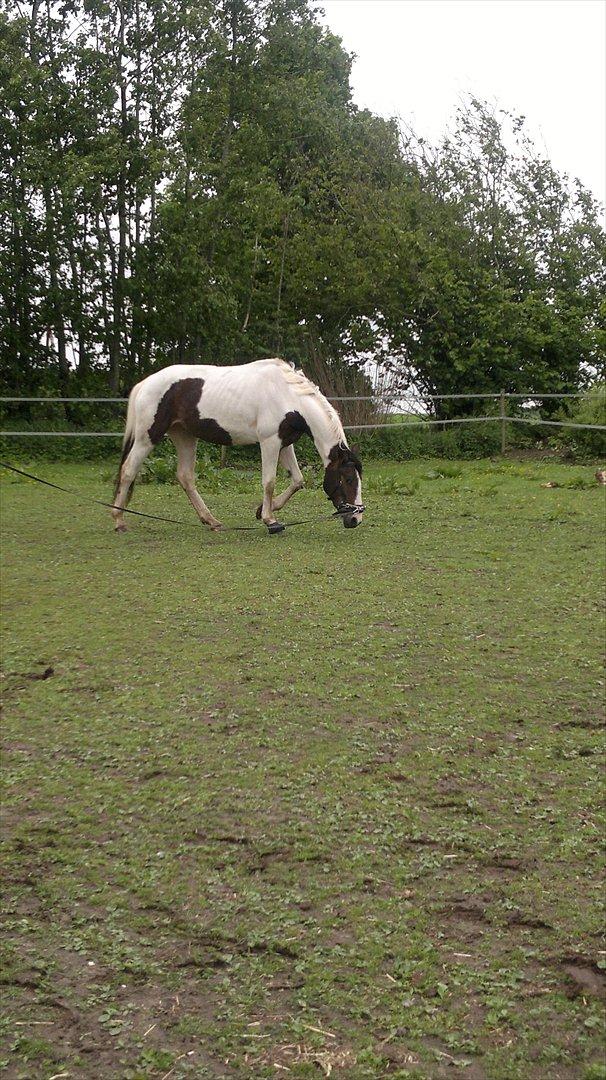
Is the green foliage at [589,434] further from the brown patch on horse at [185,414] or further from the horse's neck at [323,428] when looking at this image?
the brown patch on horse at [185,414]

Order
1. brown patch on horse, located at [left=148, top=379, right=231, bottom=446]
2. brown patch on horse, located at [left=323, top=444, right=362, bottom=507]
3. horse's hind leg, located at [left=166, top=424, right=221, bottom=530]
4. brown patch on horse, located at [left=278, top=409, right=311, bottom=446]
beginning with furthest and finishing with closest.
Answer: horse's hind leg, located at [left=166, top=424, right=221, bottom=530] < brown patch on horse, located at [left=148, top=379, right=231, bottom=446] < brown patch on horse, located at [left=278, top=409, right=311, bottom=446] < brown patch on horse, located at [left=323, top=444, right=362, bottom=507]

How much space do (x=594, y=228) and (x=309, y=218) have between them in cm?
554

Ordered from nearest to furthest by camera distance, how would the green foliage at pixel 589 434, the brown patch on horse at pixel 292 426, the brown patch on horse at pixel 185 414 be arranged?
1. the brown patch on horse at pixel 292 426
2. the brown patch on horse at pixel 185 414
3. the green foliage at pixel 589 434

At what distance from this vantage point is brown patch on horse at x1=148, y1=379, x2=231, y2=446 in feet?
33.4

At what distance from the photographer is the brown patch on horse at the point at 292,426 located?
9938mm

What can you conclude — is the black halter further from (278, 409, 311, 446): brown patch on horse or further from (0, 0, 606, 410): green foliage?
(0, 0, 606, 410): green foliage

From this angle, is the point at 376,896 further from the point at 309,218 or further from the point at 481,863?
the point at 309,218

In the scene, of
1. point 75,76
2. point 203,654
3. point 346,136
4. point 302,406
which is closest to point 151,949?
point 203,654

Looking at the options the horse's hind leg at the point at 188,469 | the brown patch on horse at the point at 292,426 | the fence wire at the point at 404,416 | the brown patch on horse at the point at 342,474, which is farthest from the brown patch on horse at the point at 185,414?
the fence wire at the point at 404,416

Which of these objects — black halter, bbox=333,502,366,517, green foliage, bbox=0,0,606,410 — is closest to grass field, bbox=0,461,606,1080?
black halter, bbox=333,502,366,517

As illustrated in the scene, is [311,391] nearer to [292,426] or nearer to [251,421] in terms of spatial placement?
[292,426]

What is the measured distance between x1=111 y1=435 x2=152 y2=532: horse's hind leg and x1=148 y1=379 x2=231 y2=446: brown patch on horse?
107mm

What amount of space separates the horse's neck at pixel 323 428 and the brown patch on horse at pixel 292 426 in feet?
0.23

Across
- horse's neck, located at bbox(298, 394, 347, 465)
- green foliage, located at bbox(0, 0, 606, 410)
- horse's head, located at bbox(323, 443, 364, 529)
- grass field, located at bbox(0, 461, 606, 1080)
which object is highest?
green foliage, located at bbox(0, 0, 606, 410)
